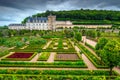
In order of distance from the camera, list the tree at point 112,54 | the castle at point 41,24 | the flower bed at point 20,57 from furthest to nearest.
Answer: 1. the castle at point 41,24
2. the flower bed at point 20,57
3. the tree at point 112,54

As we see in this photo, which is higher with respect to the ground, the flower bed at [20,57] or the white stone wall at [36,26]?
the white stone wall at [36,26]

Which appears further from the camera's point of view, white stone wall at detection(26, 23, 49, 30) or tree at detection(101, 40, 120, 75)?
white stone wall at detection(26, 23, 49, 30)

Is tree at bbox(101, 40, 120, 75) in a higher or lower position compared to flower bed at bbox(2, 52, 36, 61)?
higher

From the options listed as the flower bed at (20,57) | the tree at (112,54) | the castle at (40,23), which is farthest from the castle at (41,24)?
the tree at (112,54)

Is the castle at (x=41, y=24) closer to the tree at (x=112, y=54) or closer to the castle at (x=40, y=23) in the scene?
the castle at (x=40, y=23)

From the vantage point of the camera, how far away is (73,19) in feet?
398

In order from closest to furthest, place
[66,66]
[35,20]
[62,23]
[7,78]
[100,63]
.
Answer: [7,78] → [66,66] → [100,63] → [35,20] → [62,23]

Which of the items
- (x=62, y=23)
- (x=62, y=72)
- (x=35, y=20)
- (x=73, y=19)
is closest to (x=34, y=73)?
(x=62, y=72)

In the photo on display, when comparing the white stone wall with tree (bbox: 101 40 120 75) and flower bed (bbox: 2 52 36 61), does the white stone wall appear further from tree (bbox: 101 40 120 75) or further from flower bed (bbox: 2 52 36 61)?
tree (bbox: 101 40 120 75)

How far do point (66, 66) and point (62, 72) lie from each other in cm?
285

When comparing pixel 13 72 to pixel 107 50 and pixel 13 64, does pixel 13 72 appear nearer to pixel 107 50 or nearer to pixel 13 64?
pixel 13 64

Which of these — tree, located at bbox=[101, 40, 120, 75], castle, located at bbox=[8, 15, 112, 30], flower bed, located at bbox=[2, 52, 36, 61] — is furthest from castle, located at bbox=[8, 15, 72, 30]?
tree, located at bbox=[101, 40, 120, 75]

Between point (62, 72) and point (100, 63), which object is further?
point (100, 63)

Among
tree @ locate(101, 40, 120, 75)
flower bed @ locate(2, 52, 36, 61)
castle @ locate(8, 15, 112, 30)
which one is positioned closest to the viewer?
tree @ locate(101, 40, 120, 75)
